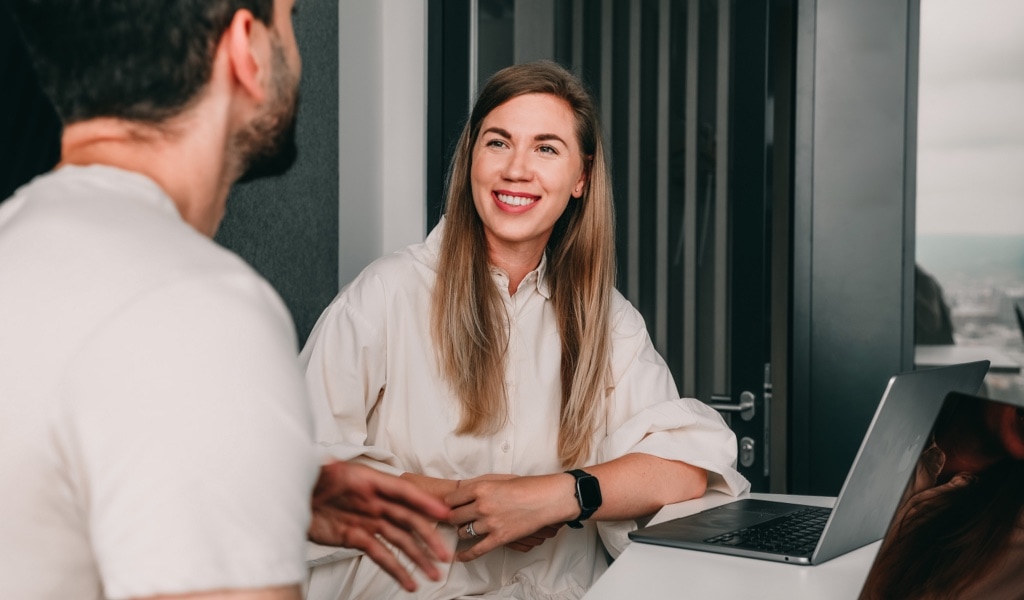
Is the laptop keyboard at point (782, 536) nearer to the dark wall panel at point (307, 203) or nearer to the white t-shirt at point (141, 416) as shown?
the white t-shirt at point (141, 416)

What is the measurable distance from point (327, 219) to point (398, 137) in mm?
427

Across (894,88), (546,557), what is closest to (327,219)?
(546,557)

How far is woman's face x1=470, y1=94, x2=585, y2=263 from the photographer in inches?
63.6

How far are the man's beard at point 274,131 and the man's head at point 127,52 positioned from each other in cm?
6

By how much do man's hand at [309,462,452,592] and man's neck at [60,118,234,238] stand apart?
24 cm

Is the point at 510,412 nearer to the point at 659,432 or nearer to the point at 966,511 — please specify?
the point at 659,432

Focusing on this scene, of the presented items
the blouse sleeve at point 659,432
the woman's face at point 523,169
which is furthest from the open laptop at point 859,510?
the woman's face at point 523,169

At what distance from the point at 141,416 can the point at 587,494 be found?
93cm

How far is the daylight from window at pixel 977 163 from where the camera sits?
86.7 inches

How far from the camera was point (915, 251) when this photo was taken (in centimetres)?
223

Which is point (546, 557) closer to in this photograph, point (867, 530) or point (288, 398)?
point (867, 530)

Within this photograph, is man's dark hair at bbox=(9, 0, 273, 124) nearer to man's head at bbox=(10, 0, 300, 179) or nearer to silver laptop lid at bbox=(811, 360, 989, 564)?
man's head at bbox=(10, 0, 300, 179)

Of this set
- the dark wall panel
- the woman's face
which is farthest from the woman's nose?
the dark wall panel

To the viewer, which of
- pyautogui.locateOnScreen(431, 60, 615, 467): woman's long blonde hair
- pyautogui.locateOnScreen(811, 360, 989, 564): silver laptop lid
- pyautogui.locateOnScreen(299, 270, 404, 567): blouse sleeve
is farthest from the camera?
pyautogui.locateOnScreen(431, 60, 615, 467): woman's long blonde hair
